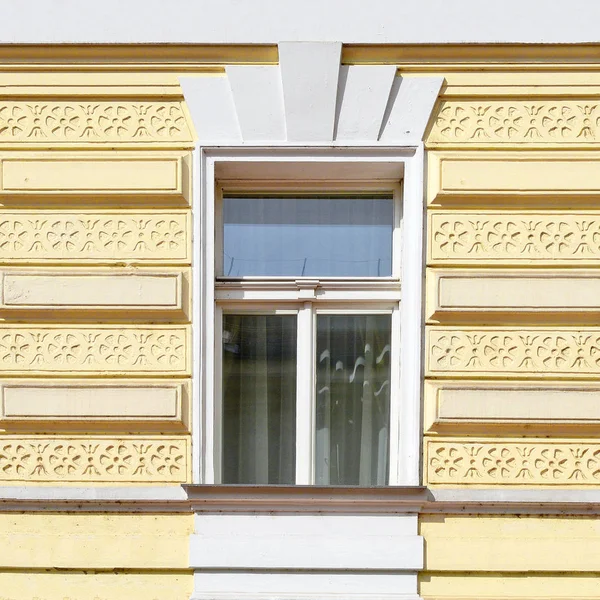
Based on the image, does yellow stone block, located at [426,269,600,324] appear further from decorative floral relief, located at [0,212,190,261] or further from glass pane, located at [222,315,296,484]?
decorative floral relief, located at [0,212,190,261]

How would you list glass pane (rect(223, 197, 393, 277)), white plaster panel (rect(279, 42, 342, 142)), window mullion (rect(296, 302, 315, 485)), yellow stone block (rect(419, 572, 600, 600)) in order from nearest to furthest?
yellow stone block (rect(419, 572, 600, 600)) < white plaster panel (rect(279, 42, 342, 142)) < window mullion (rect(296, 302, 315, 485)) < glass pane (rect(223, 197, 393, 277))

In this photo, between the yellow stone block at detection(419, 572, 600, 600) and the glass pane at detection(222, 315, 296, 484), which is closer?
the yellow stone block at detection(419, 572, 600, 600)

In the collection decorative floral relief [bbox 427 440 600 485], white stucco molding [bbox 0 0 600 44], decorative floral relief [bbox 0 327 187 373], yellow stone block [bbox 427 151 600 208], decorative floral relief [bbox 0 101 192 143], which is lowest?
decorative floral relief [bbox 427 440 600 485]

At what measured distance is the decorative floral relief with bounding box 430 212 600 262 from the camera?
12.0 feet

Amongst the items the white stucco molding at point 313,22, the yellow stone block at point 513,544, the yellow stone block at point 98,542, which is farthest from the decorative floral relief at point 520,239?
the yellow stone block at point 98,542

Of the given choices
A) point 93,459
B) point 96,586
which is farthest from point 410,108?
point 96,586

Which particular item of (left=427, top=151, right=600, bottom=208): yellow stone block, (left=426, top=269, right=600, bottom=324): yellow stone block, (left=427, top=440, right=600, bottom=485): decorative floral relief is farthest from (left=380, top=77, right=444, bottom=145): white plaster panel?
(left=427, top=440, right=600, bottom=485): decorative floral relief

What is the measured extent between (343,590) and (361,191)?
2089 millimetres

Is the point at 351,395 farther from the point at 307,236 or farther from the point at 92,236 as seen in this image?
the point at 92,236

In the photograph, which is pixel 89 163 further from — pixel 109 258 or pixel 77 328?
pixel 77 328

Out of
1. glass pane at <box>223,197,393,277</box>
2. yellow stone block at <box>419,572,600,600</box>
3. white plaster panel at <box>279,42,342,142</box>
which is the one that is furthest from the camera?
glass pane at <box>223,197,393,277</box>

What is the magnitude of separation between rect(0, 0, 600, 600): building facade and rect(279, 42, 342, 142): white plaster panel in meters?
0.01

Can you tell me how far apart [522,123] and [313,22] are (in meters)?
1.20

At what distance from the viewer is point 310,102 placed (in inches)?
146
